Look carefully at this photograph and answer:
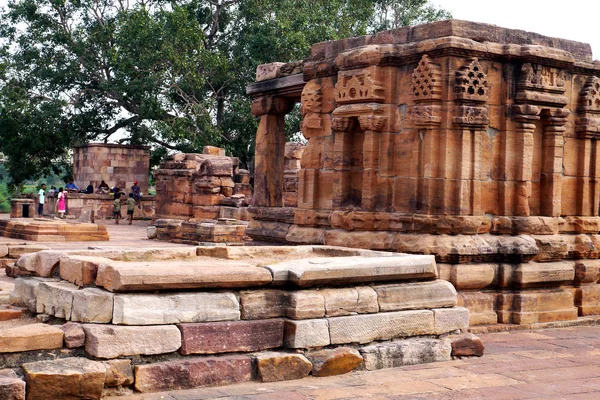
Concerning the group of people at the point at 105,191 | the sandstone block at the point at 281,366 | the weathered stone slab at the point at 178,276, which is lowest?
the sandstone block at the point at 281,366

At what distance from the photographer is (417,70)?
28.8ft

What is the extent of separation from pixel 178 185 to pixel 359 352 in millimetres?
20074

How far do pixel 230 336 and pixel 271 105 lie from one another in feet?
23.0

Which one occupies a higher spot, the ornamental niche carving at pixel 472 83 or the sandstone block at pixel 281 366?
the ornamental niche carving at pixel 472 83

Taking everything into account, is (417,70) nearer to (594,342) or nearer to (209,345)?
(594,342)

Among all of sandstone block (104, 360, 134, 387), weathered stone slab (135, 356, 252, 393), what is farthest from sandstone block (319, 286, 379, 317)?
sandstone block (104, 360, 134, 387)

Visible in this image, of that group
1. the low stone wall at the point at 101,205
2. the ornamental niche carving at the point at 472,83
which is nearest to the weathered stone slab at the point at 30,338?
the ornamental niche carving at the point at 472,83

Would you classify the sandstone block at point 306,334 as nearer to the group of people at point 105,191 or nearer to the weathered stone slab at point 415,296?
the weathered stone slab at point 415,296

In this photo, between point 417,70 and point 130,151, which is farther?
point 130,151

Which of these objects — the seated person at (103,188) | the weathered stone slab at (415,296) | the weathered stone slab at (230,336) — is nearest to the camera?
Answer: the weathered stone slab at (230,336)

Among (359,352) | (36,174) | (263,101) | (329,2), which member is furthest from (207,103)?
(359,352)

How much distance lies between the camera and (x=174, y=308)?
5.50 metres

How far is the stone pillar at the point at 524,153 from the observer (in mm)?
9047

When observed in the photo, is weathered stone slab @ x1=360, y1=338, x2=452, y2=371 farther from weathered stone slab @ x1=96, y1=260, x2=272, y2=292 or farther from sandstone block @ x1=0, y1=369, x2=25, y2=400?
sandstone block @ x1=0, y1=369, x2=25, y2=400
